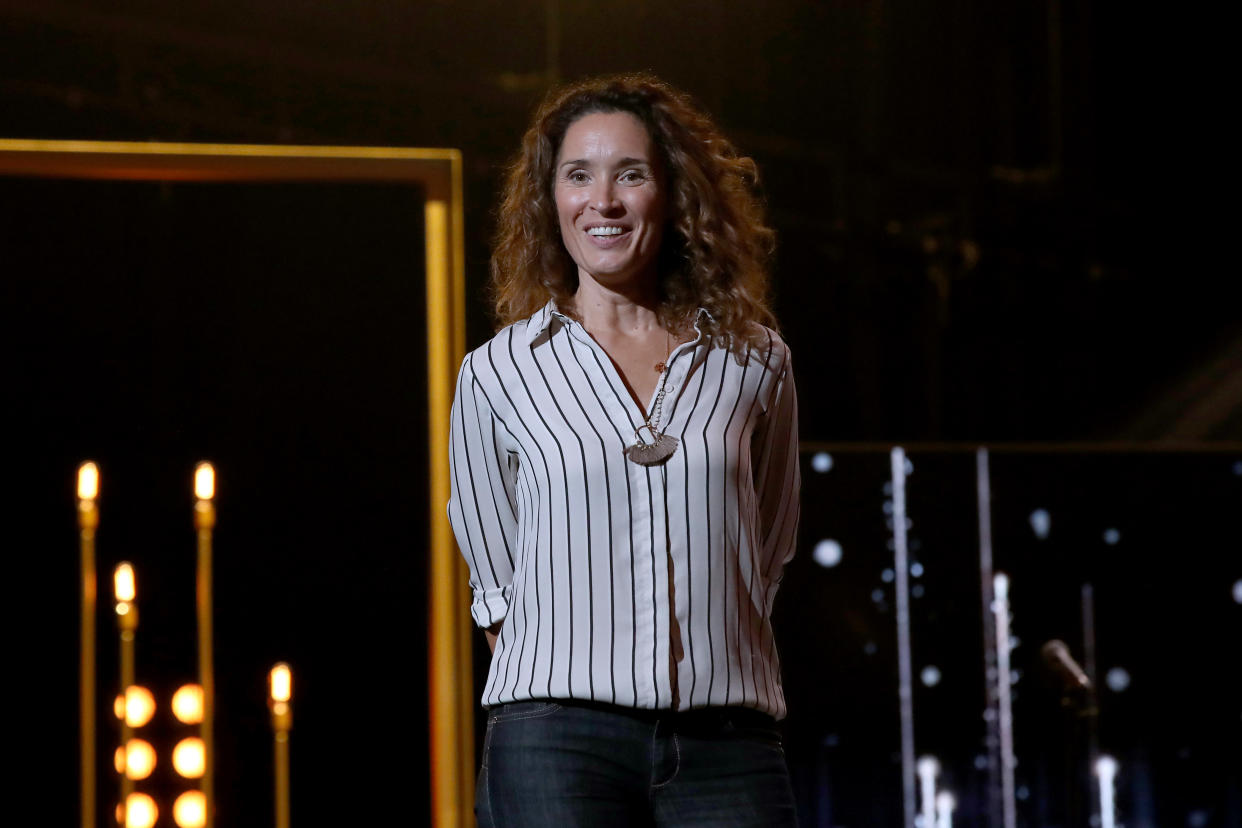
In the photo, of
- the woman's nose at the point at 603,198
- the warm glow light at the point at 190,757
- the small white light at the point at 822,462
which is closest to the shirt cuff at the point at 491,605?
the woman's nose at the point at 603,198

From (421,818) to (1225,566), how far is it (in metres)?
1.60

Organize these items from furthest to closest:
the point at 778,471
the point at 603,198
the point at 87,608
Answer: the point at 87,608 → the point at 778,471 → the point at 603,198

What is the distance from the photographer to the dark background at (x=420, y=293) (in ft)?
8.49

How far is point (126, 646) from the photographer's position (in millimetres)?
2559

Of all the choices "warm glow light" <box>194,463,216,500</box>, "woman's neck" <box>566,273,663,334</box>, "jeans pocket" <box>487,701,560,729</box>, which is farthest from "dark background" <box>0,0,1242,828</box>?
"jeans pocket" <box>487,701,560,729</box>

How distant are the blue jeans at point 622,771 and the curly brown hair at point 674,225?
42 centimetres

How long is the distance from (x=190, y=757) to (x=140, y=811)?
0.39 ft

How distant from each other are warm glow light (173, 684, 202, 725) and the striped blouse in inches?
45.0

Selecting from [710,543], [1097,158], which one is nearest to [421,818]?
[710,543]

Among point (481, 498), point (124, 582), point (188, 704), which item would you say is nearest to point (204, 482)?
point (124, 582)

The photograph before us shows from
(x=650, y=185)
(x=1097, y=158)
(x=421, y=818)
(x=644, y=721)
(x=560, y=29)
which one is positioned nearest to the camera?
(x=644, y=721)

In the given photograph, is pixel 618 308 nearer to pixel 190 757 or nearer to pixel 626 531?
pixel 626 531

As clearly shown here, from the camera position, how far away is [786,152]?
113 inches

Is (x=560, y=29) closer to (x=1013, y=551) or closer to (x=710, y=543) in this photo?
(x=1013, y=551)
